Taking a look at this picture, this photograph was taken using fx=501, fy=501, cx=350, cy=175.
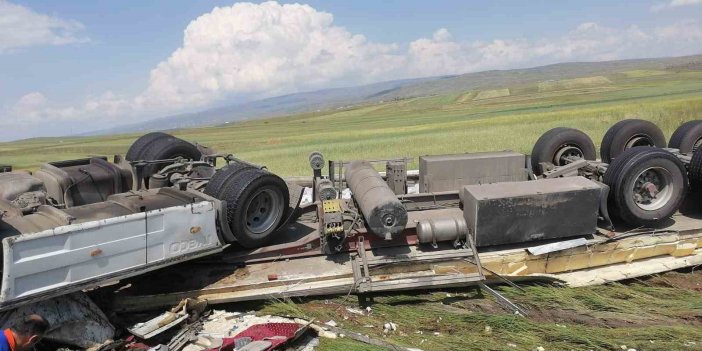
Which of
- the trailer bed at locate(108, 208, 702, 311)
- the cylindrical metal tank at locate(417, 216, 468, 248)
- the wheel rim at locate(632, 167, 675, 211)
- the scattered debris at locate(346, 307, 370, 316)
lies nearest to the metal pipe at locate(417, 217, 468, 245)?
the cylindrical metal tank at locate(417, 216, 468, 248)

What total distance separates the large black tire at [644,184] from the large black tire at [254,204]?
4.88 metres

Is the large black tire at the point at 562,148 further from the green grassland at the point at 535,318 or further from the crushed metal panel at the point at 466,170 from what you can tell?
the green grassland at the point at 535,318

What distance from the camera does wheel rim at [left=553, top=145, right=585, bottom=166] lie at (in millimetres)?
10149

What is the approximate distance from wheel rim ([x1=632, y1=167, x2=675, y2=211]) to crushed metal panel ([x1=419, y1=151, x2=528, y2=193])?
1.90m

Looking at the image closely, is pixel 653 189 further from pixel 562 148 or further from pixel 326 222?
pixel 326 222

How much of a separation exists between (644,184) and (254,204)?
5.89m

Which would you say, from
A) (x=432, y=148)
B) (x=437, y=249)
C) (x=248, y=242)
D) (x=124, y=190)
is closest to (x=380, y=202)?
(x=437, y=249)

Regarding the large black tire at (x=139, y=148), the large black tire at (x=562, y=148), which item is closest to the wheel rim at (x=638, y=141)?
the large black tire at (x=562, y=148)

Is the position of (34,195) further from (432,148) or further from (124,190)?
(432,148)

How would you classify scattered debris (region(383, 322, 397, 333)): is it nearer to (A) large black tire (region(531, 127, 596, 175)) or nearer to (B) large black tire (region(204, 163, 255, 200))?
(B) large black tire (region(204, 163, 255, 200))

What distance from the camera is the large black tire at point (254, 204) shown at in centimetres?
645

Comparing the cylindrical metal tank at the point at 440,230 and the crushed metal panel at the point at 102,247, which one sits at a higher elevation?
the crushed metal panel at the point at 102,247

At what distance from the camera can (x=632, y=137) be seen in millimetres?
10383

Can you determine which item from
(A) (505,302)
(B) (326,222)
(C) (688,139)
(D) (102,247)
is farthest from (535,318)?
(C) (688,139)
